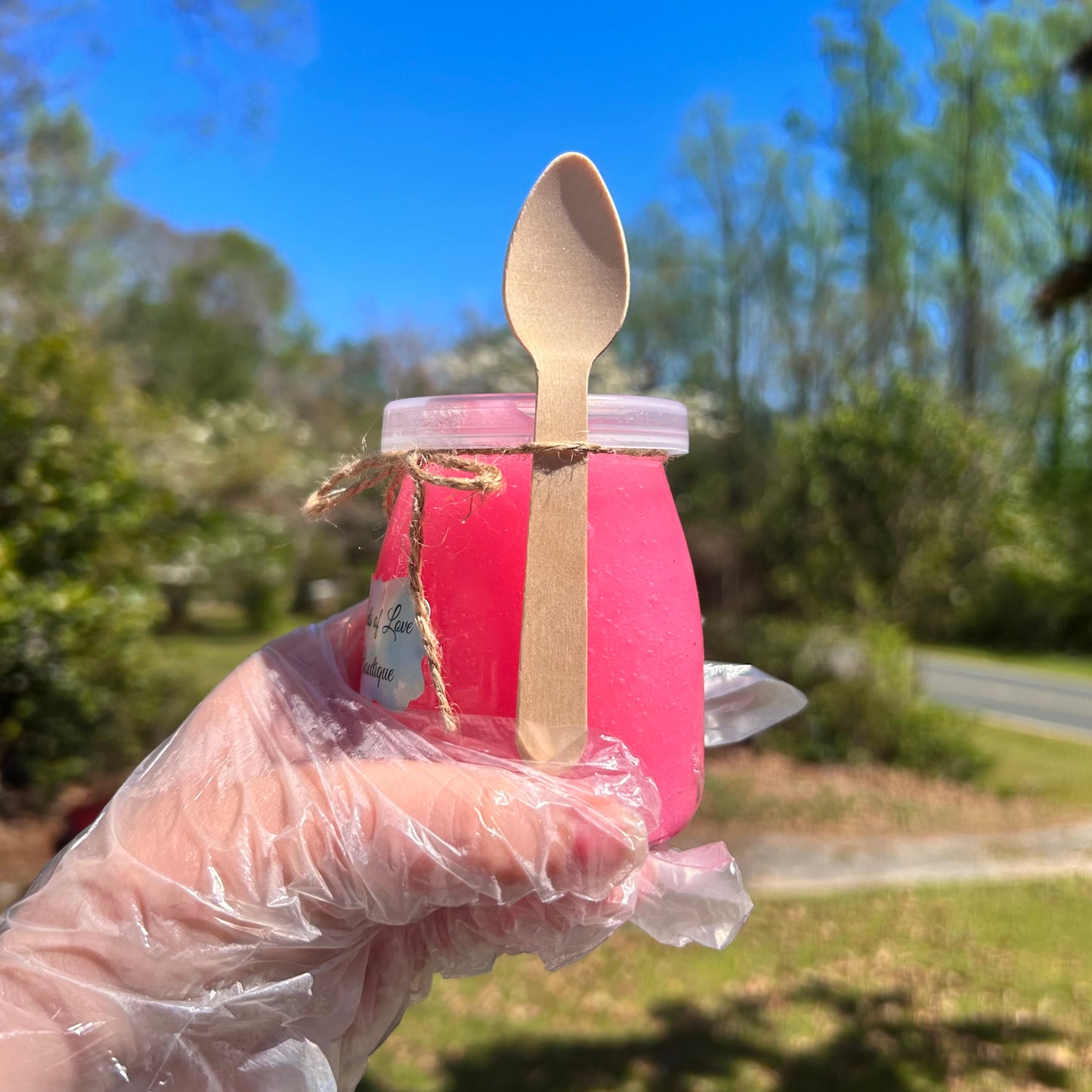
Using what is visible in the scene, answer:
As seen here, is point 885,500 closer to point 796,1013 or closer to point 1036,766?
point 1036,766

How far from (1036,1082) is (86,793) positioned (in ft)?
20.4

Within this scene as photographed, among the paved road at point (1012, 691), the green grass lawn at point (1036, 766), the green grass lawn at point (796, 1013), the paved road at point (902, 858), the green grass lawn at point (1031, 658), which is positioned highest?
the green grass lawn at point (796, 1013)

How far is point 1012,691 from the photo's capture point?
15.4 metres

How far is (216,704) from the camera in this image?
1.50m

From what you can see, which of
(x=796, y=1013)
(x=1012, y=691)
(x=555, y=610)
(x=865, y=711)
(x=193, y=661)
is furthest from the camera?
(x=1012, y=691)

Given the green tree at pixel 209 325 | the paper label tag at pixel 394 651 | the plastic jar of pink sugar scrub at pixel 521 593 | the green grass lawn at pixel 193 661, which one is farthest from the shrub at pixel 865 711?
the green tree at pixel 209 325

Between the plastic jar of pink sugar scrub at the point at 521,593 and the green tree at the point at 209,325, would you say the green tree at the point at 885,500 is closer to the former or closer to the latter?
the plastic jar of pink sugar scrub at the point at 521,593

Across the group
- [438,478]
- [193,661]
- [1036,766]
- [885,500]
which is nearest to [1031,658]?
[1036,766]

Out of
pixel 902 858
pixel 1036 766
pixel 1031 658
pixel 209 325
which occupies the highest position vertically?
pixel 209 325

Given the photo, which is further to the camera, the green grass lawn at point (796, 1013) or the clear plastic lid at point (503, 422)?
the green grass lawn at point (796, 1013)

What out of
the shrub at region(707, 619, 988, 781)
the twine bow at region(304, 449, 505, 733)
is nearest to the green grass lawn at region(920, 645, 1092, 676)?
the shrub at region(707, 619, 988, 781)

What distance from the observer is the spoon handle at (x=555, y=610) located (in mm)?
1235

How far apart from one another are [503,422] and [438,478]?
168 mm

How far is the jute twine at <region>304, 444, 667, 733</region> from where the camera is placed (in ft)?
4.15
